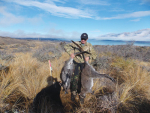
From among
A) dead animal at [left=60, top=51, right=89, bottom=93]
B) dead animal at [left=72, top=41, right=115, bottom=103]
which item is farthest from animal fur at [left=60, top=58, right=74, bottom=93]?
dead animal at [left=72, top=41, right=115, bottom=103]

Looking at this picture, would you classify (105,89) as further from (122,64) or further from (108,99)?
(122,64)

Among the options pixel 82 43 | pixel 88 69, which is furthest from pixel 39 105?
pixel 82 43

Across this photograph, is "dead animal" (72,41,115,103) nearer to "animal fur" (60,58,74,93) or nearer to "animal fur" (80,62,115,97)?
"animal fur" (80,62,115,97)

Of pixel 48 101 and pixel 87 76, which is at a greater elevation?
pixel 87 76

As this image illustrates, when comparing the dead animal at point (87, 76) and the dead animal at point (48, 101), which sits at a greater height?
the dead animal at point (87, 76)

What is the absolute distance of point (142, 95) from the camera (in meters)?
2.52

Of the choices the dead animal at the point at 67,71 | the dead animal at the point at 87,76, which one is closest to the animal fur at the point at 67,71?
the dead animal at the point at 67,71

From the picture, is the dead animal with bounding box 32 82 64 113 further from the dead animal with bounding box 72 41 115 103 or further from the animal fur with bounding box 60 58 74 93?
the dead animal with bounding box 72 41 115 103

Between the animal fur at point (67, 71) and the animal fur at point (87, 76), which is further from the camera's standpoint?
the animal fur at point (67, 71)

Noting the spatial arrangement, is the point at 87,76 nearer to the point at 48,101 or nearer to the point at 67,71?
the point at 67,71

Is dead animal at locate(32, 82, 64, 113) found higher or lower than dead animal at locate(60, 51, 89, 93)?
lower

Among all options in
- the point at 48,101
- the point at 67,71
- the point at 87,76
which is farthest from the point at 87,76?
the point at 48,101

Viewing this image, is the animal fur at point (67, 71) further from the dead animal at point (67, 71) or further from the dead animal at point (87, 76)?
the dead animal at point (87, 76)

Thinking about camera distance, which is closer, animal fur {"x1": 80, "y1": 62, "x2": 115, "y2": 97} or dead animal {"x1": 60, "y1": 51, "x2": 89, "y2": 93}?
animal fur {"x1": 80, "y1": 62, "x2": 115, "y2": 97}
